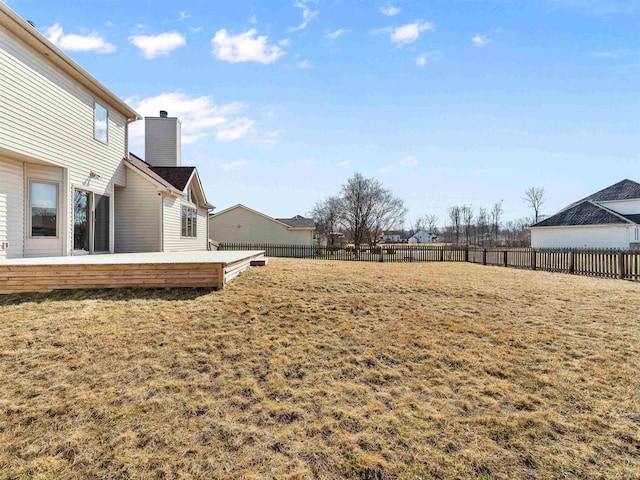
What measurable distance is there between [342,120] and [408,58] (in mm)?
5350

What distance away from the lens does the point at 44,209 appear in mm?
8875

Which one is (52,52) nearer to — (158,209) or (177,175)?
(158,209)

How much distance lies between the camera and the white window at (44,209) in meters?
8.62

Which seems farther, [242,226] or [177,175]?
[242,226]

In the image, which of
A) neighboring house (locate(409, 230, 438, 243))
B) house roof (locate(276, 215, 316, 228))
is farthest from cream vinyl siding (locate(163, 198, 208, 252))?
neighboring house (locate(409, 230, 438, 243))

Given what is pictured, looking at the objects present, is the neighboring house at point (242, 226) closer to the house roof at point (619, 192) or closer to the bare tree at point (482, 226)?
the house roof at point (619, 192)

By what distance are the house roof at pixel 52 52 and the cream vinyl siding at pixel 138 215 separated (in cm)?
277

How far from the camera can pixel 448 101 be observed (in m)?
14.1

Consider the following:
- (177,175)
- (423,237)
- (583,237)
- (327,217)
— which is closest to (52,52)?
(177,175)

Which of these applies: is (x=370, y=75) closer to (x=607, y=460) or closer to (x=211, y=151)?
(x=211, y=151)

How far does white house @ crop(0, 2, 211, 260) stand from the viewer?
7664mm

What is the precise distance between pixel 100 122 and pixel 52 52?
276cm

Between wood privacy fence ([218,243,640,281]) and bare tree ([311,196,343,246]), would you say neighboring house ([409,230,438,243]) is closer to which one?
bare tree ([311,196,343,246])

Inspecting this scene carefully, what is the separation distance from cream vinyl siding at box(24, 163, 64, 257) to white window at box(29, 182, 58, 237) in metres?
0.08
